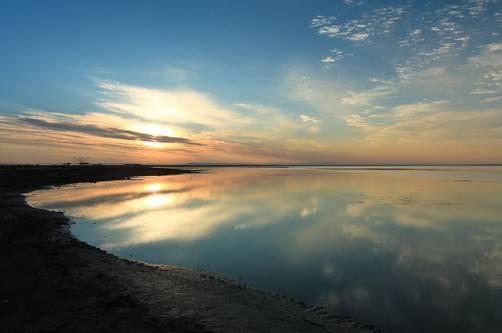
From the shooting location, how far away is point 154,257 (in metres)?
16.6

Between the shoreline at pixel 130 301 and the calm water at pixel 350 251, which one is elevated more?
the shoreline at pixel 130 301

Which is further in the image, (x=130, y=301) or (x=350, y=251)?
(x=350, y=251)

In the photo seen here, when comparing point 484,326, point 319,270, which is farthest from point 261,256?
point 484,326

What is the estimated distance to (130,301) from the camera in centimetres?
972

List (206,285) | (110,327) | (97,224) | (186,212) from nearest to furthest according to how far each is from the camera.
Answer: (110,327)
(206,285)
(97,224)
(186,212)

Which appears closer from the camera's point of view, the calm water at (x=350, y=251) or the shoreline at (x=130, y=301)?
the shoreline at (x=130, y=301)

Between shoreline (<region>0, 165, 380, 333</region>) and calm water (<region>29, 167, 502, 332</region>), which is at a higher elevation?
shoreline (<region>0, 165, 380, 333</region>)

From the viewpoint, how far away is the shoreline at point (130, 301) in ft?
27.4

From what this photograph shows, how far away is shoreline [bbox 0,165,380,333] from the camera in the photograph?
834 centimetres

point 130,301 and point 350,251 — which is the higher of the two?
point 130,301

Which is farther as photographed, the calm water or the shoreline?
the calm water

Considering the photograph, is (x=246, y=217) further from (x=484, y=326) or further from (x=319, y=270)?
(x=484, y=326)

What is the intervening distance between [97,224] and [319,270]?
718 inches

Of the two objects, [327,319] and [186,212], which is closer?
[327,319]
